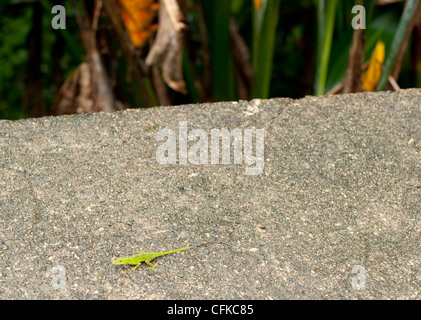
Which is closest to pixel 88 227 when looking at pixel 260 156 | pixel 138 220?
pixel 138 220

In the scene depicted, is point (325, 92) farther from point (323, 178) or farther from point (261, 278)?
point (261, 278)

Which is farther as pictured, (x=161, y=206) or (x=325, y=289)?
(x=161, y=206)

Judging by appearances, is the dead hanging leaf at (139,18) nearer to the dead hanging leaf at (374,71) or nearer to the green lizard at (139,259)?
the dead hanging leaf at (374,71)

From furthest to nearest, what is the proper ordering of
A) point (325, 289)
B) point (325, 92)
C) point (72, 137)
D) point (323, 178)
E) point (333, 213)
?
point (325, 92) < point (72, 137) < point (323, 178) < point (333, 213) < point (325, 289)

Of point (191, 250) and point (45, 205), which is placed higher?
point (45, 205)

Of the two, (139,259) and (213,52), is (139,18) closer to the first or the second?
(213,52)

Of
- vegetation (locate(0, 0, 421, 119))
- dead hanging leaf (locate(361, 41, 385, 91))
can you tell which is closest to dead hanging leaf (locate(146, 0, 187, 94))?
vegetation (locate(0, 0, 421, 119))

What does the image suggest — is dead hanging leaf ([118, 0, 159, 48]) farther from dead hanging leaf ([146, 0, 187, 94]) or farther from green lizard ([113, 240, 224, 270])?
green lizard ([113, 240, 224, 270])
